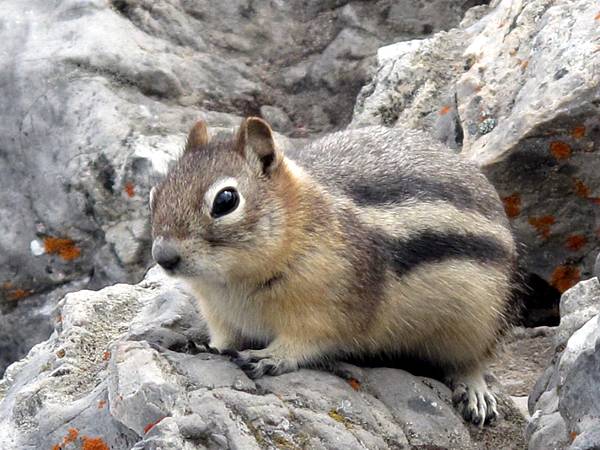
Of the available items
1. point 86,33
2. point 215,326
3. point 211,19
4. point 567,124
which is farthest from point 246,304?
point 211,19

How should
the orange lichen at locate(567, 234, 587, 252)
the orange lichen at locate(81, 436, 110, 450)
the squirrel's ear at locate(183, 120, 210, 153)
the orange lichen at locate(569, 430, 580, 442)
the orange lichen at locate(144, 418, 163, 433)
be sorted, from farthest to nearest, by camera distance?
1. the orange lichen at locate(567, 234, 587, 252)
2. the squirrel's ear at locate(183, 120, 210, 153)
3. the orange lichen at locate(81, 436, 110, 450)
4. the orange lichen at locate(144, 418, 163, 433)
5. the orange lichen at locate(569, 430, 580, 442)

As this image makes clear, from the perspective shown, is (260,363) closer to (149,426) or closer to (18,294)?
(149,426)

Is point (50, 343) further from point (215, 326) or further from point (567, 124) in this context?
point (567, 124)

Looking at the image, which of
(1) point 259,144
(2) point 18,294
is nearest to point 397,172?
(1) point 259,144

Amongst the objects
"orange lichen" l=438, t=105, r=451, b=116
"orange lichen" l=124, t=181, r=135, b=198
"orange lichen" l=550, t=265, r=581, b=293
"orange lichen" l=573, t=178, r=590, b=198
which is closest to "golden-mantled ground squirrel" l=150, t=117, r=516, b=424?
"orange lichen" l=573, t=178, r=590, b=198

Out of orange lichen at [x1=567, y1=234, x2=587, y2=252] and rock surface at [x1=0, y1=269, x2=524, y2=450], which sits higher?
orange lichen at [x1=567, y1=234, x2=587, y2=252]

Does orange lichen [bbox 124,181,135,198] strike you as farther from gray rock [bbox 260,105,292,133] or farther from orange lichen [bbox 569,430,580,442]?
orange lichen [bbox 569,430,580,442]

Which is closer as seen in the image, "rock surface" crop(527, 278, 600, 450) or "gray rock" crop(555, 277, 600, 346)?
"rock surface" crop(527, 278, 600, 450)

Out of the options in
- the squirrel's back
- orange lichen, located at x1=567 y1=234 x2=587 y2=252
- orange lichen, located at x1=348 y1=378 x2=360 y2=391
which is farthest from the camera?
orange lichen, located at x1=567 y1=234 x2=587 y2=252
